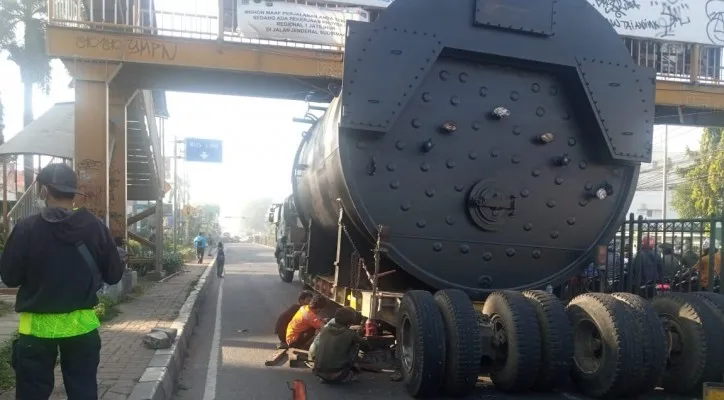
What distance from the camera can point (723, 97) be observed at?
13359mm

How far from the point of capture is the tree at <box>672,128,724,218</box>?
26.9 meters

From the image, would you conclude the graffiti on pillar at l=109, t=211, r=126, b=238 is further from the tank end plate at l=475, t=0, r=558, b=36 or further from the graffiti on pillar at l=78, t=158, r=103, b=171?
the tank end plate at l=475, t=0, r=558, b=36

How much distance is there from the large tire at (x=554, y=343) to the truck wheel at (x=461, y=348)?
544mm

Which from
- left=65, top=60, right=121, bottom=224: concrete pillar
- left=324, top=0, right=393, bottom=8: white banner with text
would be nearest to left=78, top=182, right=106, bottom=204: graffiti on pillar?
left=65, top=60, right=121, bottom=224: concrete pillar

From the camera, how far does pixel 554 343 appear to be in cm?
497

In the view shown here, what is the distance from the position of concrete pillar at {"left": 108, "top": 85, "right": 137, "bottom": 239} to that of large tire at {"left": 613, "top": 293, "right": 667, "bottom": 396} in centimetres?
1091

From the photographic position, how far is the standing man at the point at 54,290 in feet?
10.7

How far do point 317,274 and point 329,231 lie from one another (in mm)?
1198

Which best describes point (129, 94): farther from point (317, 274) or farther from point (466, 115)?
point (466, 115)

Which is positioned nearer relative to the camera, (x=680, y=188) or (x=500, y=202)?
(x=500, y=202)

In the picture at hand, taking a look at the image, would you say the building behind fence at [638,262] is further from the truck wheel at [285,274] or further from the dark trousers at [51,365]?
the truck wheel at [285,274]

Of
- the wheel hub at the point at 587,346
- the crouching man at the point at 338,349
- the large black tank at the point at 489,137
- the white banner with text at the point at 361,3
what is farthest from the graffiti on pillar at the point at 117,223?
the wheel hub at the point at 587,346

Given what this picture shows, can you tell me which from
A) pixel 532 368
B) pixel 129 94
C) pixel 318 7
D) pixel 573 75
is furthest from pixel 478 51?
pixel 129 94

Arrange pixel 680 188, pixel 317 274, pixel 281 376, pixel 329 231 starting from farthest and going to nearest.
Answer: pixel 680 188
pixel 317 274
pixel 329 231
pixel 281 376
